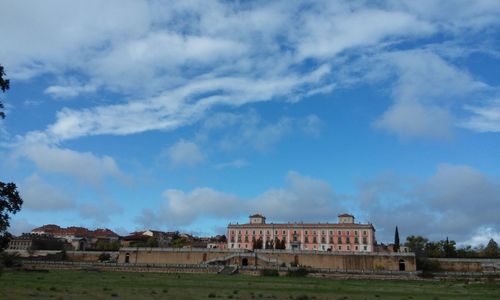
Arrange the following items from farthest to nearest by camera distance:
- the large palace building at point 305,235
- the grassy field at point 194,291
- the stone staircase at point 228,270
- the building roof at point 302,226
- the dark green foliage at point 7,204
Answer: the building roof at point 302,226
the large palace building at point 305,235
the stone staircase at point 228,270
the grassy field at point 194,291
the dark green foliage at point 7,204

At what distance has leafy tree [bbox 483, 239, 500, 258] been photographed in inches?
4302

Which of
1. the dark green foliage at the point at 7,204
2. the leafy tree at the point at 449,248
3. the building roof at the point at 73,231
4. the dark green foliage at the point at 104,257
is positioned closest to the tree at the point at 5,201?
the dark green foliage at the point at 7,204

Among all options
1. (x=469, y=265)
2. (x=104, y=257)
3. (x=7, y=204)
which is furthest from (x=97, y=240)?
(x=7, y=204)

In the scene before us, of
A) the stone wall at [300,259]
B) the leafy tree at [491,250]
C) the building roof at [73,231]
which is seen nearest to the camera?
the stone wall at [300,259]

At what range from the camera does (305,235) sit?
5049 inches

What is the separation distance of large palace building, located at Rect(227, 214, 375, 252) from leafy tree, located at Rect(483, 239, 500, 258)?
87.1 ft

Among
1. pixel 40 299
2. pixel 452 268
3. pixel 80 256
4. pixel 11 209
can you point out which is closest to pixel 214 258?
pixel 80 256

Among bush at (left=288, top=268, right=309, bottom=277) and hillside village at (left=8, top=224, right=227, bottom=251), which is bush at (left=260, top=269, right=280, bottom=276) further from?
hillside village at (left=8, top=224, right=227, bottom=251)

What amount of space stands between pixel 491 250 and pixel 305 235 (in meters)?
45.5

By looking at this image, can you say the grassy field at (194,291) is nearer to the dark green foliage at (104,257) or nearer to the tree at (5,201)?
the tree at (5,201)

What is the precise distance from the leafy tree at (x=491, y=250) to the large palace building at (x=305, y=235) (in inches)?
1046

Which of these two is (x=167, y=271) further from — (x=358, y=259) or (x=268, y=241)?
(x=268, y=241)

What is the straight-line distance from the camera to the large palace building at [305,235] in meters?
123

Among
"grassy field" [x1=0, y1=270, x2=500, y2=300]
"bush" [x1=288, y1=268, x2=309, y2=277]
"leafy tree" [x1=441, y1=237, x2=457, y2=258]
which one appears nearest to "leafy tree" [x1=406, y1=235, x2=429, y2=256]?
"leafy tree" [x1=441, y1=237, x2=457, y2=258]
